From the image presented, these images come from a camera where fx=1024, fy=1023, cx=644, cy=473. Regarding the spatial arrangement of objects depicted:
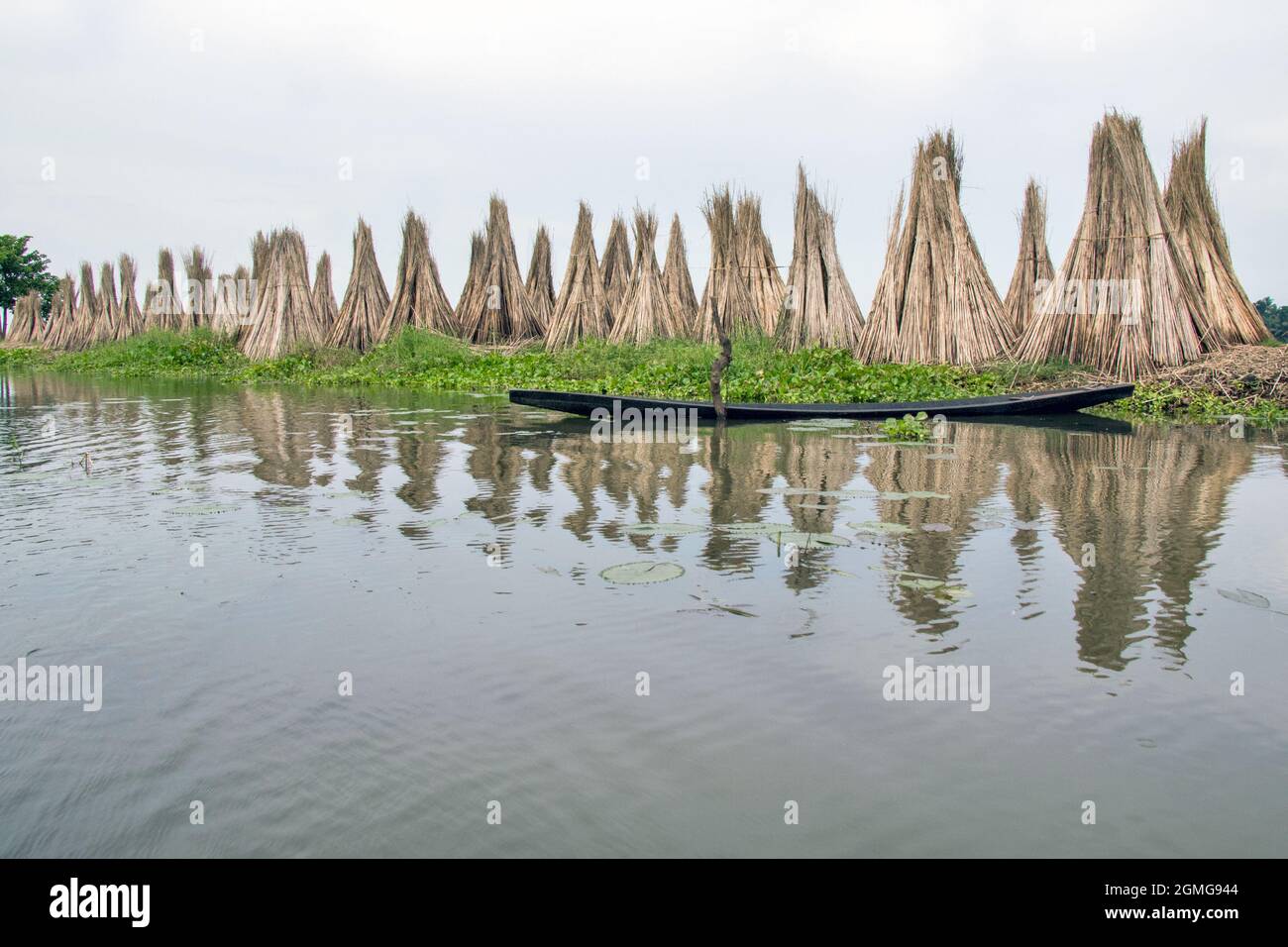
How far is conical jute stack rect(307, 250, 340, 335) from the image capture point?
25391mm

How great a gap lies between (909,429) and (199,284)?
95.4ft

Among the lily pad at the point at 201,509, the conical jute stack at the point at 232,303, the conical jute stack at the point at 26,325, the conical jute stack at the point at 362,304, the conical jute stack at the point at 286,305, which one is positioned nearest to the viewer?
the lily pad at the point at 201,509

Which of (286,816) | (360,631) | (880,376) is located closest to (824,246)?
(880,376)

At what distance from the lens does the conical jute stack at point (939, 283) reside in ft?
51.4

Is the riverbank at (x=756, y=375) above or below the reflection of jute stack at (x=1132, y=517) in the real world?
above

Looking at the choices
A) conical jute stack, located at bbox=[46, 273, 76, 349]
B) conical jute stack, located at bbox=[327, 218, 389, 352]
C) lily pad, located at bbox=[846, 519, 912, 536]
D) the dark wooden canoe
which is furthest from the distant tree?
conical jute stack, located at bbox=[46, 273, 76, 349]

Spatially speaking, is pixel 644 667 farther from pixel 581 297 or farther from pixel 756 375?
pixel 581 297

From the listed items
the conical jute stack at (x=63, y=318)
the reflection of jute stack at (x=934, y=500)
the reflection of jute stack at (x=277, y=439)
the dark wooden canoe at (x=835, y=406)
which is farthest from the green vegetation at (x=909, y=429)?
the conical jute stack at (x=63, y=318)

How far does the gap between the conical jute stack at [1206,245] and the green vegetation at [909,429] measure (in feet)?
22.8

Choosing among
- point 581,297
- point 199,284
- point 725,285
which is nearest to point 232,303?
point 199,284

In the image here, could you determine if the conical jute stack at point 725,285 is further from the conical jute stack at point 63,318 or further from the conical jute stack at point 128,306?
the conical jute stack at point 63,318

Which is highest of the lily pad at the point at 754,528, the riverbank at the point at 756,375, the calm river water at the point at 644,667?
the riverbank at the point at 756,375

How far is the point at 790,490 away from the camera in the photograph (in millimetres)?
6770
